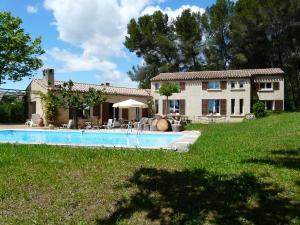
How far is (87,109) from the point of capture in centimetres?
3366

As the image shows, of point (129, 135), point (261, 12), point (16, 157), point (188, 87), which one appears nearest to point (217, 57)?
point (261, 12)

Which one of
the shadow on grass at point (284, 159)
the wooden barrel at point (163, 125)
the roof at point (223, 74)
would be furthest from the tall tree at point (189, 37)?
the shadow on grass at point (284, 159)

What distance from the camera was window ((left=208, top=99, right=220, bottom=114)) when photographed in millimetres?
39656

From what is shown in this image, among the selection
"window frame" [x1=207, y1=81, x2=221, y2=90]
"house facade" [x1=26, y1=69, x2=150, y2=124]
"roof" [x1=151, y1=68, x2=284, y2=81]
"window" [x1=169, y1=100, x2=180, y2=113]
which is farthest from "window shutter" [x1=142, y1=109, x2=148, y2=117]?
"window frame" [x1=207, y1=81, x2=221, y2=90]

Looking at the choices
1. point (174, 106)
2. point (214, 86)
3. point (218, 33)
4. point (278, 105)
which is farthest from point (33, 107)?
point (218, 33)

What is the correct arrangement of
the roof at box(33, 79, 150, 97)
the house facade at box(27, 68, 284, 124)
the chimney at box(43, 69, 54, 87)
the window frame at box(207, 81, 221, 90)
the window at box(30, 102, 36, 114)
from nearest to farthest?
the chimney at box(43, 69, 54, 87) → the roof at box(33, 79, 150, 97) → the window at box(30, 102, 36, 114) → the house facade at box(27, 68, 284, 124) → the window frame at box(207, 81, 221, 90)

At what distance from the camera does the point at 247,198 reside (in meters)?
6.66

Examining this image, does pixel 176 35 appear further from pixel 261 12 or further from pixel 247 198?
pixel 247 198

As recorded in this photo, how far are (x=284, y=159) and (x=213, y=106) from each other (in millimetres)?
30239

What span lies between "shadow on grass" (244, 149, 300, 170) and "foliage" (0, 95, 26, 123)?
2861 cm

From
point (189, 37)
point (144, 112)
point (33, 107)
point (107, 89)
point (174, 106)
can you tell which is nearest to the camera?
point (33, 107)

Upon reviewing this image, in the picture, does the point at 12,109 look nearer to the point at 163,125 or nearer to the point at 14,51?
the point at 14,51

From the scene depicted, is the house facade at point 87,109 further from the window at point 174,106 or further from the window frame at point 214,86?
the window frame at point 214,86

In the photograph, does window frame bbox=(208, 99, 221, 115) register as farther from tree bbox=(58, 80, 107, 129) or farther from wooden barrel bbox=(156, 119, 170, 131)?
wooden barrel bbox=(156, 119, 170, 131)
